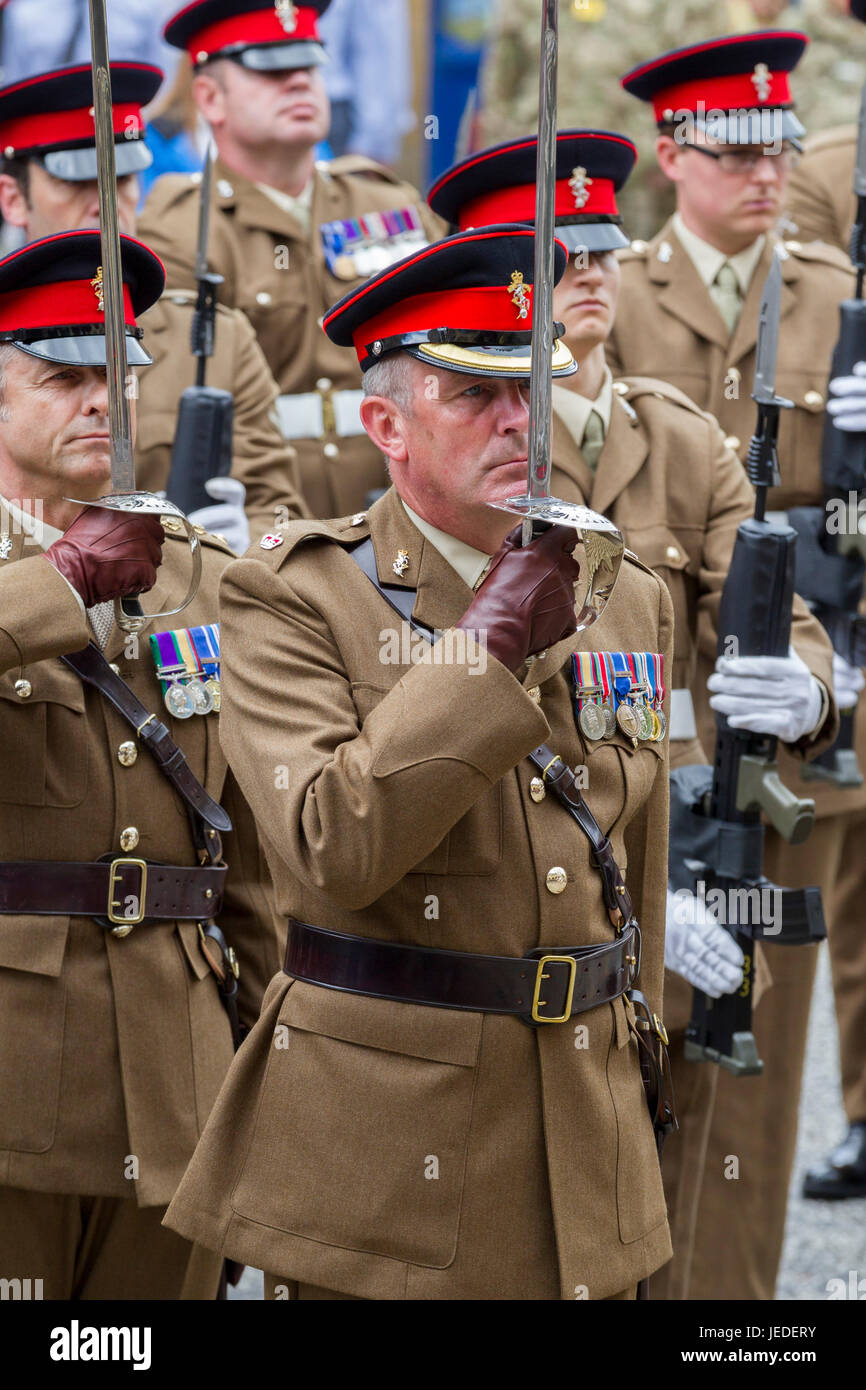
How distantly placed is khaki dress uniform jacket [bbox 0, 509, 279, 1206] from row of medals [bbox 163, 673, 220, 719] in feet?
0.08

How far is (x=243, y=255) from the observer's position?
5.62 m

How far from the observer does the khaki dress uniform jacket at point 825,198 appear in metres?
6.29

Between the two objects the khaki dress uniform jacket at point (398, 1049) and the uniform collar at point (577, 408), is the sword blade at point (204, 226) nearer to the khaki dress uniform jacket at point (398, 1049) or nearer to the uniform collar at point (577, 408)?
the uniform collar at point (577, 408)

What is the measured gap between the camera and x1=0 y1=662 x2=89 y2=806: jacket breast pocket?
10.4 ft

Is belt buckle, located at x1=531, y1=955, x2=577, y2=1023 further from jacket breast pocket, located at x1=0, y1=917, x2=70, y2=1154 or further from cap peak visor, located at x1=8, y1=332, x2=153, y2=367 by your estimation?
cap peak visor, located at x1=8, y1=332, x2=153, y2=367

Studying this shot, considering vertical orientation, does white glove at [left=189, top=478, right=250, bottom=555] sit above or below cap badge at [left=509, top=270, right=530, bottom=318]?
below

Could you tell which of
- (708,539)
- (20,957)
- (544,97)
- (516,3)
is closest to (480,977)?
(20,957)

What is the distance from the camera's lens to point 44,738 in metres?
3.20

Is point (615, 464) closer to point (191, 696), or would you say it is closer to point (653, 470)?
point (653, 470)

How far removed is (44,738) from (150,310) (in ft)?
6.43

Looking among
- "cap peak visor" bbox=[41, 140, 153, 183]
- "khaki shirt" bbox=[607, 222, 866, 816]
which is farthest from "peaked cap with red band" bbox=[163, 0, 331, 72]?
"khaki shirt" bbox=[607, 222, 866, 816]

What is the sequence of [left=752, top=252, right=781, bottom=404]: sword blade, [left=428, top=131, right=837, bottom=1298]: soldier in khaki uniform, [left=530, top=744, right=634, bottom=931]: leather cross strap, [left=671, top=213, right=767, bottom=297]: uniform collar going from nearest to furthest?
[left=530, top=744, right=634, bottom=931]: leather cross strap
[left=752, top=252, right=781, bottom=404]: sword blade
[left=428, top=131, right=837, bottom=1298]: soldier in khaki uniform
[left=671, top=213, right=767, bottom=297]: uniform collar

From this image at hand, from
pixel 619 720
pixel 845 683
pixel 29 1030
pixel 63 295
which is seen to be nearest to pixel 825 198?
pixel 845 683
